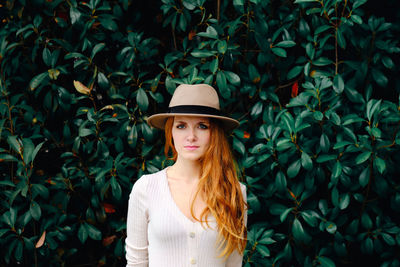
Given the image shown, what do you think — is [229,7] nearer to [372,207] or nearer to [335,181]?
[335,181]

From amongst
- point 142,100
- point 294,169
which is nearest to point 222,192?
point 294,169

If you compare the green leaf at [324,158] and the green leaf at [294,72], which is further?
the green leaf at [294,72]

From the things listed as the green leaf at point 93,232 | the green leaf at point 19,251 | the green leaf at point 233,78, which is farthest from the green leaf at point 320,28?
the green leaf at point 19,251

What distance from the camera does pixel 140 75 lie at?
83.8 inches

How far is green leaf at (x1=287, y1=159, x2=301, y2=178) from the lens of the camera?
1.94 metres

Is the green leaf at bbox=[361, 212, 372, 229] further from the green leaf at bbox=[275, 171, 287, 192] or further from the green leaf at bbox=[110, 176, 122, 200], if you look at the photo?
the green leaf at bbox=[110, 176, 122, 200]

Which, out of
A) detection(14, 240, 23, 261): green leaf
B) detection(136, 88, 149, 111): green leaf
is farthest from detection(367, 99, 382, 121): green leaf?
detection(14, 240, 23, 261): green leaf

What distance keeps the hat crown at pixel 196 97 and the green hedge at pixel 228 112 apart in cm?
51

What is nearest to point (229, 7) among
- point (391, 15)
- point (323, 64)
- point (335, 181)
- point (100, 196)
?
point (323, 64)

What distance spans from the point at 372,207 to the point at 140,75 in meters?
1.42

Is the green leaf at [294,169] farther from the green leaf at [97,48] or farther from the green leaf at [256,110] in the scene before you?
the green leaf at [97,48]

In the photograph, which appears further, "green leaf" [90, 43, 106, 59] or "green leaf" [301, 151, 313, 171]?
"green leaf" [90, 43, 106, 59]

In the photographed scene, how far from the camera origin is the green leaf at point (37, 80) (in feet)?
6.93

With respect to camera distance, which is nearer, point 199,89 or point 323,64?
point 199,89
